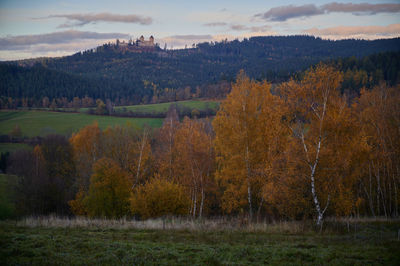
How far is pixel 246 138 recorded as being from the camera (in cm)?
2153

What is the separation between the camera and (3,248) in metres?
10.0

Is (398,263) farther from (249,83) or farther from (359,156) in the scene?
(249,83)

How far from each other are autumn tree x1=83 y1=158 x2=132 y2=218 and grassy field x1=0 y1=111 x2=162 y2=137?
5159 cm

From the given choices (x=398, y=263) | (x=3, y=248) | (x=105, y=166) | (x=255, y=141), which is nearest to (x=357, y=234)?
(x=398, y=263)

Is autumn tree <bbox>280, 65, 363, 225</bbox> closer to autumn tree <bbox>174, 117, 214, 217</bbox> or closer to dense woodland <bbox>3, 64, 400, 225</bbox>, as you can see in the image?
dense woodland <bbox>3, 64, 400, 225</bbox>

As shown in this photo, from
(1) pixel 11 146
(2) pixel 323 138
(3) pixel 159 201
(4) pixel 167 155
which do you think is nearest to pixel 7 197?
(4) pixel 167 155

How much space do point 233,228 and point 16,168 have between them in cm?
4688

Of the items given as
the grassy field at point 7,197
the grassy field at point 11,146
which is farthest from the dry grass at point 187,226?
the grassy field at point 11,146

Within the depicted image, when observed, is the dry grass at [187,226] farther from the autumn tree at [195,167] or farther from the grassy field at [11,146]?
the grassy field at [11,146]

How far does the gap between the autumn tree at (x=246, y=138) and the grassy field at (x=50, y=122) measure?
2402 inches

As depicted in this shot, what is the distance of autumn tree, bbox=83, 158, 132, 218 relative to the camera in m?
27.8

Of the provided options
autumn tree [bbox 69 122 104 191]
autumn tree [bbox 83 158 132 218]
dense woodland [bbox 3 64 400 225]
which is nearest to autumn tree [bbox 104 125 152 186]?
dense woodland [bbox 3 64 400 225]

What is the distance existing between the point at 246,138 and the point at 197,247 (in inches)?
475

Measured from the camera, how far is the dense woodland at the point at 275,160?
56.2 feet
